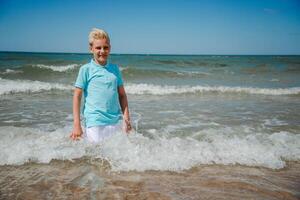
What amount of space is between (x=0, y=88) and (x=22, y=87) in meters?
0.88

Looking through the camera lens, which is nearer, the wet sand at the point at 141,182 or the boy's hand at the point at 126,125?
the wet sand at the point at 141,182

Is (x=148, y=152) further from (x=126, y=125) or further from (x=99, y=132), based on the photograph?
(x=99, y=132)

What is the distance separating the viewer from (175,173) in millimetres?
3662

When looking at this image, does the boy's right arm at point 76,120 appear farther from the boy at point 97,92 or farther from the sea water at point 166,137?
the sea water at point 166,137

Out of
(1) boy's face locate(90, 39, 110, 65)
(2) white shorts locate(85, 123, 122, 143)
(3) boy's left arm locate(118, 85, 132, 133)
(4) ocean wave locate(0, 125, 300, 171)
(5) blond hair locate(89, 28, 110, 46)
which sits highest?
(5) blond hair locate(89, 28, 110, 46)

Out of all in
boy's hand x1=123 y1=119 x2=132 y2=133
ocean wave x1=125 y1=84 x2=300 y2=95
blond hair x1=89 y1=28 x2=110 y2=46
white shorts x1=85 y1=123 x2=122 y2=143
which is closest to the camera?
blond hair x1=89 y1=28 x2=110 y2=46

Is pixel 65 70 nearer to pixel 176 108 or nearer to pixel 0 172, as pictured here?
pixel 176 108

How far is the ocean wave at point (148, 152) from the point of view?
3.86 metres

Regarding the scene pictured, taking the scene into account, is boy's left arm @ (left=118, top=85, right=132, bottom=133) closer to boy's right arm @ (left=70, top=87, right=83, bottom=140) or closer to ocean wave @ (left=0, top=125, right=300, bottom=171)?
ocean wave @ (left=0, top=125, right=300, bottom=171)

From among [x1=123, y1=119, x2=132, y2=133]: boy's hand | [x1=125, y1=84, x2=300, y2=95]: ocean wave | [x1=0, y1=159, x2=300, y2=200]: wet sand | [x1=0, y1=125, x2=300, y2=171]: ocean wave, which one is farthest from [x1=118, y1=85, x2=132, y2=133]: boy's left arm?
[x1=125, y1=84, x2=300, y2=95]: ocean wave

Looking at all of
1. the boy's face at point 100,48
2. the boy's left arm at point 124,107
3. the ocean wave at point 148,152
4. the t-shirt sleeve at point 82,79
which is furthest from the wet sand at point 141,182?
the boy's face at point 100,48

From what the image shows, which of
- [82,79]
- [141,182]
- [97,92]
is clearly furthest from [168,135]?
[82,79]

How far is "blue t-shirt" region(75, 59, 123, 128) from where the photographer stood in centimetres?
342

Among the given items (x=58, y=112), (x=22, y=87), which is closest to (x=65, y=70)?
(x=22, y=87)
